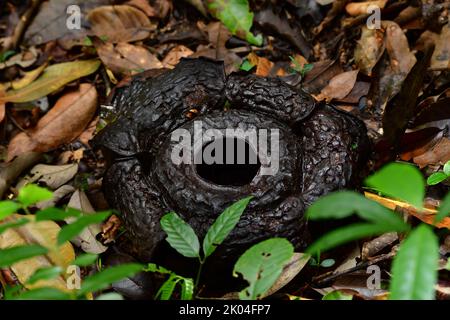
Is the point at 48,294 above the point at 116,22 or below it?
below

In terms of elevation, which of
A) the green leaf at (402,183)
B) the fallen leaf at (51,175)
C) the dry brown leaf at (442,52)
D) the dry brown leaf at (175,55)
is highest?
the green leaf at (402,183)

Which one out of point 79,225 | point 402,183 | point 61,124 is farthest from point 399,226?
point 61,124

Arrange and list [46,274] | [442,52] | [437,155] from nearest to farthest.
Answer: [46,274] → [437,155] → [442,52]

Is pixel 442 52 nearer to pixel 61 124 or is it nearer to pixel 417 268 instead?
pixel 61 124

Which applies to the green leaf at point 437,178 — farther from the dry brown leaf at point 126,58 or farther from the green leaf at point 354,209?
the dry brown leaf at point 126,58

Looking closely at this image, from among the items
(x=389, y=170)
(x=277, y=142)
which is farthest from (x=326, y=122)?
(x=389, y=170)

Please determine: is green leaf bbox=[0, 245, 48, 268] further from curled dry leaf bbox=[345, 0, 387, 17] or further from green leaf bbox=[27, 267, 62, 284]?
curled dry leaf bbox=[345, 0, 387, 17]

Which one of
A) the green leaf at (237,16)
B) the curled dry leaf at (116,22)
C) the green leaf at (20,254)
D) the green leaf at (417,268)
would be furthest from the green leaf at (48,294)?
the curled dry leaf at (116,22)
